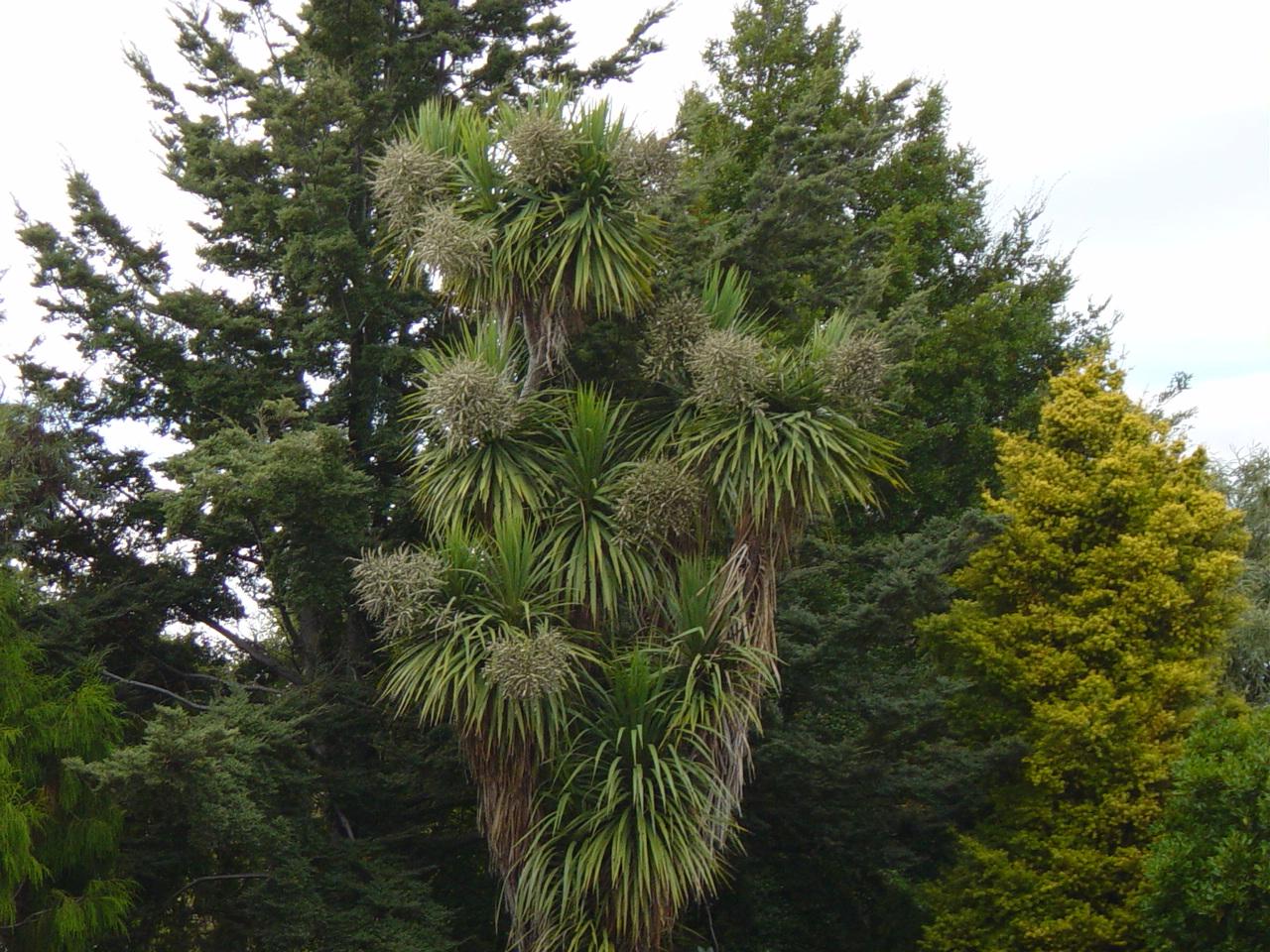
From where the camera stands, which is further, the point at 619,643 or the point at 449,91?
the point at 449,91

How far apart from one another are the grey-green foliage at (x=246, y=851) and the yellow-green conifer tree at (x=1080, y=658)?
4157mm

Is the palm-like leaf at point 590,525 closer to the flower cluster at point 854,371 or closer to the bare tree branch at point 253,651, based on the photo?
the flower cluster at point 854,371

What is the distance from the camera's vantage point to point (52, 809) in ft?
26.5

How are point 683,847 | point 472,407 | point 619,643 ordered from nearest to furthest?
point 683,847 < point 472,407 < point 619,643

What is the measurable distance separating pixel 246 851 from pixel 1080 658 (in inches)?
239

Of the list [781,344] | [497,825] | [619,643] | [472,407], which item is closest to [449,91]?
[781,344]

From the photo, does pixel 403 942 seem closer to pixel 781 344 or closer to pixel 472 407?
pixel 472 407

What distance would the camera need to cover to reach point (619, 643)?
26.1 feet

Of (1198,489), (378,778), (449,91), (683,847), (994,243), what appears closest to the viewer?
(683,847)

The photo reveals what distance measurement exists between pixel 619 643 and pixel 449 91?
18.3 ft

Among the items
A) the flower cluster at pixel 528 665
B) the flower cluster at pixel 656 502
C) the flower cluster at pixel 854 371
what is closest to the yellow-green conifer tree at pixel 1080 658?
the flower cluster at pixel 854 371

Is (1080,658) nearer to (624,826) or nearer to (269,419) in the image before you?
(624,826)

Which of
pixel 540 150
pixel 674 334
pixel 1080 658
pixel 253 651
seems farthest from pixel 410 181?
pixel 1080 658

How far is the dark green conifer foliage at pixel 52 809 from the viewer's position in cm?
783
